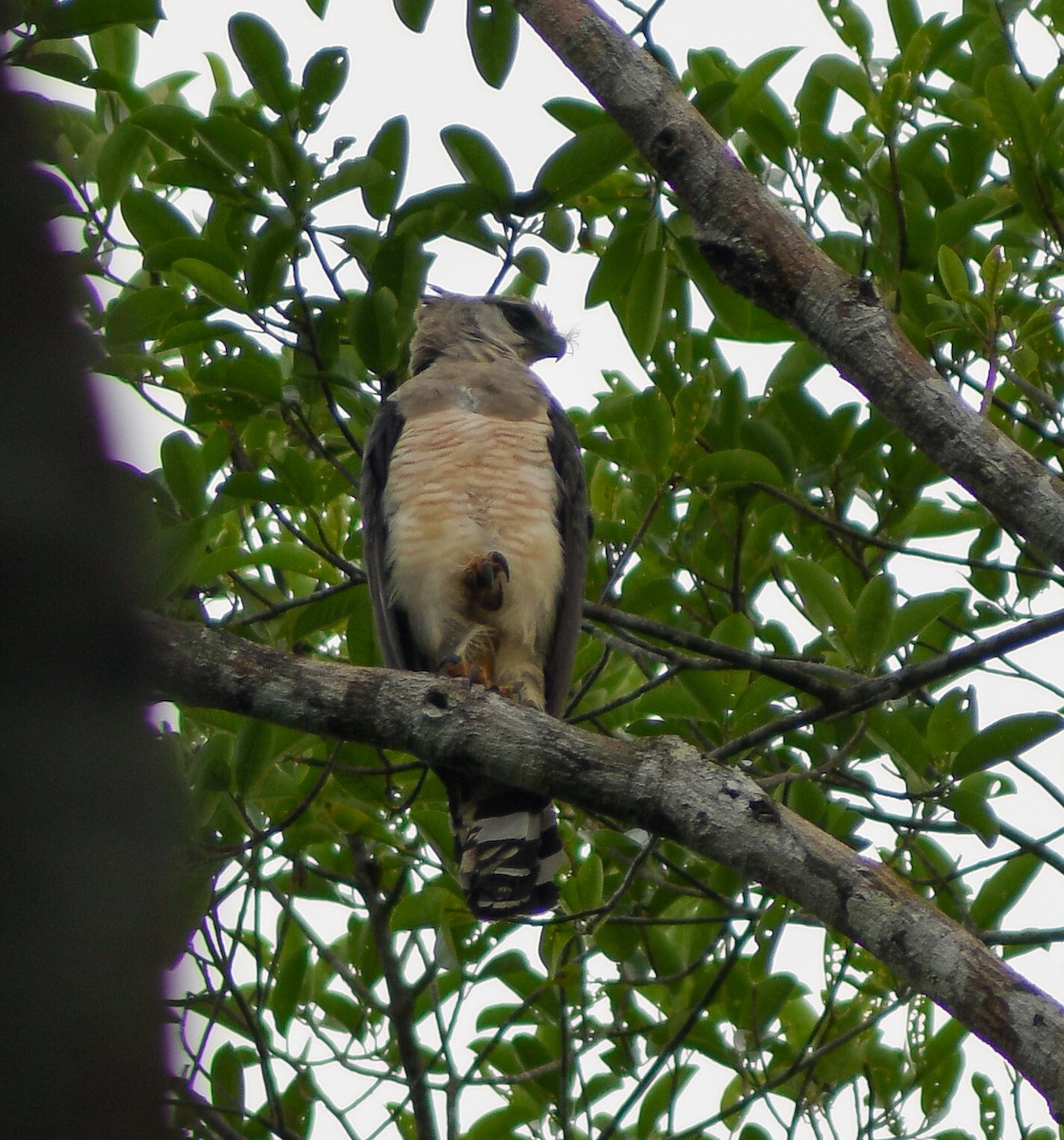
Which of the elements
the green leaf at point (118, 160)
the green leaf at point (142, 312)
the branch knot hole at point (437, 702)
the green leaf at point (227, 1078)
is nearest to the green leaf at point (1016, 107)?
the branch knot hole at point (437, 702)

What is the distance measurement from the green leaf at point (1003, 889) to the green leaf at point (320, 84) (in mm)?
2582

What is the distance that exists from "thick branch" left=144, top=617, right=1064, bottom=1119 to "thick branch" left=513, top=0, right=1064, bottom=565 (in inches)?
26.8

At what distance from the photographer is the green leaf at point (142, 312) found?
3.67 meters

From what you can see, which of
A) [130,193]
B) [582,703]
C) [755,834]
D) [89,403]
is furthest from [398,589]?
[89,403]

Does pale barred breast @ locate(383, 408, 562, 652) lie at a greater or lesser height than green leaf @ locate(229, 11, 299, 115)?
lesser

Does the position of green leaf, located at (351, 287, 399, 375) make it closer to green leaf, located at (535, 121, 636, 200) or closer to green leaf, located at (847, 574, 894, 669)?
green leaf, located at (535, 121, 636, 200)

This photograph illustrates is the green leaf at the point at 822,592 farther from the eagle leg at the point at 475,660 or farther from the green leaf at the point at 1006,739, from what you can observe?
the eagle leg at the point at 475,660

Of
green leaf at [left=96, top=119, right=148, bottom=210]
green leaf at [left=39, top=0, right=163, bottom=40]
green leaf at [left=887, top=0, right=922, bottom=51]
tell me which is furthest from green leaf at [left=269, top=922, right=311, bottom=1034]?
green leaf at [left=887, top=0, right=922, bottom=51]

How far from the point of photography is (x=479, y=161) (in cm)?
358

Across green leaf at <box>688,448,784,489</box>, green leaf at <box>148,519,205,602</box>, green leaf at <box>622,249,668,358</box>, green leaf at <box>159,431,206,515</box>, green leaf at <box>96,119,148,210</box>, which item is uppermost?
green leaf at <box>96,119,148,210</box>

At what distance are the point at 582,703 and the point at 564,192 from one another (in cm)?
167

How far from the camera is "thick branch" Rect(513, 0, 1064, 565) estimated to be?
2.59 m

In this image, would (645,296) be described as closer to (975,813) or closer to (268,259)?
(268,259)

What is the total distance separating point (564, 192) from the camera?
345 centimetres
